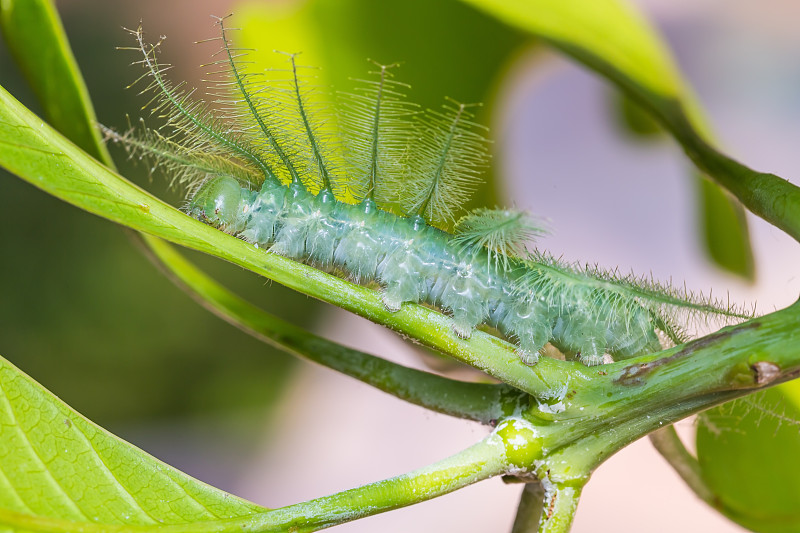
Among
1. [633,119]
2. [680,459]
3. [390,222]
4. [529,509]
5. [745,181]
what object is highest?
[633,119]

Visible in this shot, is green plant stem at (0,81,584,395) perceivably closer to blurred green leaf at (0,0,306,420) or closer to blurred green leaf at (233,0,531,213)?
blurred green leaf at (233,0,531,213)

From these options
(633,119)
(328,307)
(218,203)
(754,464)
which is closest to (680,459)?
(754,464)

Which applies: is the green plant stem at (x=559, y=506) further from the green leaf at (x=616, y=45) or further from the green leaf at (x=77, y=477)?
the green leaf at (x=616, y=45)

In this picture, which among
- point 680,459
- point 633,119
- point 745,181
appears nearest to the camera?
point 745,181

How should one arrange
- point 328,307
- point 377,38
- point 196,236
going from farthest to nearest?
point 328,307 → point 377,38 → point 196,236

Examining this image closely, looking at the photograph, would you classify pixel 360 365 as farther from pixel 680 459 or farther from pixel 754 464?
pixel 754 464

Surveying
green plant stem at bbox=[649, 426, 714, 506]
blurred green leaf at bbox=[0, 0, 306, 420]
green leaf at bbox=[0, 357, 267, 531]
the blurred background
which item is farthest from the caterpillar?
blurred green leaf at bbox=[0, 0, 306, 420]

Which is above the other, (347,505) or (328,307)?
(328,307)
